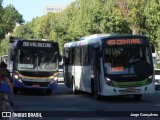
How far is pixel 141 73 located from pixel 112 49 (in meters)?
1.66

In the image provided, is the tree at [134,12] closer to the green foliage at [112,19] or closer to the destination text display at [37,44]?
the green foliage at [112,19]

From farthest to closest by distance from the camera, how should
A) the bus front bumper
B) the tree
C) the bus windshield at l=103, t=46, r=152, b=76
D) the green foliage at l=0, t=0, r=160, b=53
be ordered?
the tree
the green foliage at l=0, t=0, r=160, b=53
the bus front bumper
the bus windshield at l=103, t=46, r=152, b=76

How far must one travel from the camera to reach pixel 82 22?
285 feet

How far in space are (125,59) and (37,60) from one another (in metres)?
6.88

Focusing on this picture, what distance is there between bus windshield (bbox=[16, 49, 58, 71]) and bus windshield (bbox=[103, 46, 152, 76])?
5.66m

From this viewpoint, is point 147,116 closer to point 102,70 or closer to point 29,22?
point 102,70

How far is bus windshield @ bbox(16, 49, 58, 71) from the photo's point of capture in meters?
28.0

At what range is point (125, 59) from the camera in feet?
75.2

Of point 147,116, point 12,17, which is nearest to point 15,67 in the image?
point 147,116

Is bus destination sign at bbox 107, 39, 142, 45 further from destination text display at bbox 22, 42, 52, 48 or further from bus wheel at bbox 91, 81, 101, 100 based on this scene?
destination text display at bbox 22, 42, 52, 48

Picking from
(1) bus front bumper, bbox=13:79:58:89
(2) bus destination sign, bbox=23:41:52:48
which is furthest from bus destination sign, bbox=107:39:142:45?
(2) bus destination sign, bbox=23:41:52:48

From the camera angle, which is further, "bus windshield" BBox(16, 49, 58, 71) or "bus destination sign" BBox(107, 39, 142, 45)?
"bus windshield" BBox(16, 49, 58, 71)

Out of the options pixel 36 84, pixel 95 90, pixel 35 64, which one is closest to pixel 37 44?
pixel 35 64

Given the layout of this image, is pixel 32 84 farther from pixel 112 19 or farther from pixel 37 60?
pixel 112 19
